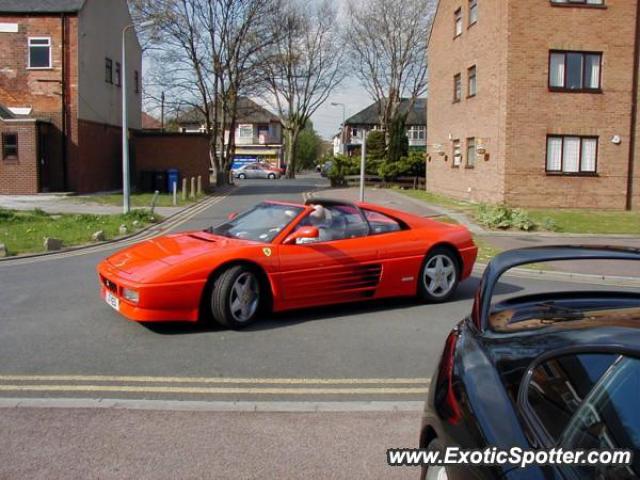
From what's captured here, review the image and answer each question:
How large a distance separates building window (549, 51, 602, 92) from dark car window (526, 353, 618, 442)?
72.9ft

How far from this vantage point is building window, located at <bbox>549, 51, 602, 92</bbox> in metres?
22.9

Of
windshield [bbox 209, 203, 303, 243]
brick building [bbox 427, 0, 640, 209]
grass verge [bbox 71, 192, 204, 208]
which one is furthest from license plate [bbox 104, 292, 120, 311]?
grass verge [bbox 71, 192, 204, 208]

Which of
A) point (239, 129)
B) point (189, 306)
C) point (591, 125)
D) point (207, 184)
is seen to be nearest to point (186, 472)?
point (189, 306)

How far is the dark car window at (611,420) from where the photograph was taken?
2033mm

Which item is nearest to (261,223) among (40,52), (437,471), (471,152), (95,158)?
(437,471)

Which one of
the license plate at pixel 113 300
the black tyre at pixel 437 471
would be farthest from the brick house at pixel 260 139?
the black tyre at pixel 437 471

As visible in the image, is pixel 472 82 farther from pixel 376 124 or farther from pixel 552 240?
pixel 376 124

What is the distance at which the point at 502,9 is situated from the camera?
22.9 metres

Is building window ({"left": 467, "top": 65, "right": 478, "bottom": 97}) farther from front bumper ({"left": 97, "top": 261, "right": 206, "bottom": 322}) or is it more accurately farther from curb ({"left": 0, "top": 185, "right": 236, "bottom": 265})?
front bumper ({"left": 97, "top": 261, "right": 206, "bottom": 322})

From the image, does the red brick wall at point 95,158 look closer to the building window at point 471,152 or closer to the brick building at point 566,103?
the building window at point 471,152

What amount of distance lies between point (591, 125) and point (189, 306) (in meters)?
19.6

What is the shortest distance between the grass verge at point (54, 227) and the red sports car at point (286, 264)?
22.3 feet

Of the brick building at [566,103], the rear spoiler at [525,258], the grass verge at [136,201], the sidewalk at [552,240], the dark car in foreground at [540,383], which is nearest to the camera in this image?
the dark car in foreground at [540,383]

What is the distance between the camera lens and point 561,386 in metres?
2.41
